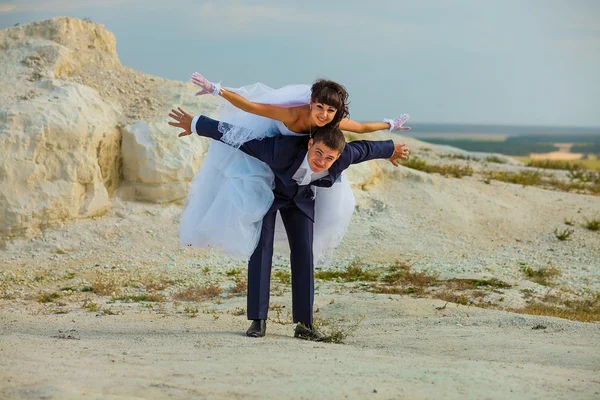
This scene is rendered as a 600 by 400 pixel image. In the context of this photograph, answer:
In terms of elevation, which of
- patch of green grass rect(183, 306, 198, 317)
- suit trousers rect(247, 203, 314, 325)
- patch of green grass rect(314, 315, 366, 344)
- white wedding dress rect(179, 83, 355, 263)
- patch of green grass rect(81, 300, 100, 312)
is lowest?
patch of green grass rect(81, 300, 100, 312)

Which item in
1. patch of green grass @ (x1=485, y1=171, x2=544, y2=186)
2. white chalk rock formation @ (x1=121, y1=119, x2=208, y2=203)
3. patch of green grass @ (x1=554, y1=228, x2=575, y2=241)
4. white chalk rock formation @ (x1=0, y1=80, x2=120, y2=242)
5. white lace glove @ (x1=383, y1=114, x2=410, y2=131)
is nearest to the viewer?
white lace glove @ (x1=383, y1=114, x2=410, y2=131)

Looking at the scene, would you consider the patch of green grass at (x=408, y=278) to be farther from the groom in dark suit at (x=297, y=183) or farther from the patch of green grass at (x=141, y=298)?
the groom in dark suit at (x=297, y=183)

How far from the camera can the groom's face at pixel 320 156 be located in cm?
610

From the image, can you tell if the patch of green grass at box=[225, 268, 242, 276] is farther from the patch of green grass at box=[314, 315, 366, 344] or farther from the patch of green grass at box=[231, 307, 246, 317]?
the patch of green grass at box=[314, 315, 366, 344]

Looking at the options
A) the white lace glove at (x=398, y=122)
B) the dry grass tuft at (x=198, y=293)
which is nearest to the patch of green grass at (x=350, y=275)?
the dry grass tuft at (x=198, y=293)

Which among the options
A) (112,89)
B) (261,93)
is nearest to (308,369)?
(261,93)

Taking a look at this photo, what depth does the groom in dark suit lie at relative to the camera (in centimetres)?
623

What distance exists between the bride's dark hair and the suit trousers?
916 millimetres

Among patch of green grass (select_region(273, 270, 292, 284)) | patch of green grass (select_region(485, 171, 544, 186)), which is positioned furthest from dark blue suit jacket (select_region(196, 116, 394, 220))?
patch of green grass (select_region(485, 171, 544, 186))

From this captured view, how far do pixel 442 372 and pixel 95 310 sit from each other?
14.3 ft

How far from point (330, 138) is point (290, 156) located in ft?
1.35

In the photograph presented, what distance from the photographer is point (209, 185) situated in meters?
6.81

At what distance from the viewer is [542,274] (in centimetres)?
1100

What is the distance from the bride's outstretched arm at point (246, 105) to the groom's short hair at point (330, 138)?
12.8 inches
